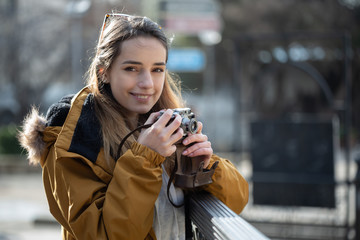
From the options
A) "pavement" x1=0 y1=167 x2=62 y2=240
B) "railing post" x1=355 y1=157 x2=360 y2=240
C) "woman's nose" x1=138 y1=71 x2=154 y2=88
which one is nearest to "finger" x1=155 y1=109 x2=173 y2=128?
"woman's nose" x1=138 y1=71 x2=154 y2=88

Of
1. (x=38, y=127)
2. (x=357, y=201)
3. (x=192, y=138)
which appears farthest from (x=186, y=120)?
(x=357, y=201)

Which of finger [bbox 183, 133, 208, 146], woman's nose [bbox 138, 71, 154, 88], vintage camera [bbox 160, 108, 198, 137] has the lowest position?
finger [bbox 183, 133, 208, 146]

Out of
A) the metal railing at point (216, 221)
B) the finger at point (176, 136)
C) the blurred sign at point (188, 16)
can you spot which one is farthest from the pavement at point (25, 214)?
the blurred sign at point (188, 16)

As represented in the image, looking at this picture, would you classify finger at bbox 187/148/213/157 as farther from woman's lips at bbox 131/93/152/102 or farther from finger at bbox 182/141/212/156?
woman's lips at bbox 131/93/152/102

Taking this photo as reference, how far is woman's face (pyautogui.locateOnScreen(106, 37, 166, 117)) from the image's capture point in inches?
67.4

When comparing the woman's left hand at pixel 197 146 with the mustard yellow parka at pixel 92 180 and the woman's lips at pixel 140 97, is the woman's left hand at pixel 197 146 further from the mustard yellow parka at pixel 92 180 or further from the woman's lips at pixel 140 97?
the woman's lips at pixel 140 97

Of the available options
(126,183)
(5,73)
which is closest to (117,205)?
(126,183)

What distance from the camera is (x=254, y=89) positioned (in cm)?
677

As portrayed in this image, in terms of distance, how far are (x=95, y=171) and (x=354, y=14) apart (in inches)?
748

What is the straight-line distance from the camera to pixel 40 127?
1.75 metres

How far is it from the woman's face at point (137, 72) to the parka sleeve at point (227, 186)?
1.23 ft

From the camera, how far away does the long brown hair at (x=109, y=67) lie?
5.53 feet

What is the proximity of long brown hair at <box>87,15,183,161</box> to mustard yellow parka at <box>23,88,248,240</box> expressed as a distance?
4 cm

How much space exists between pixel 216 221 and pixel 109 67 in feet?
2.59
